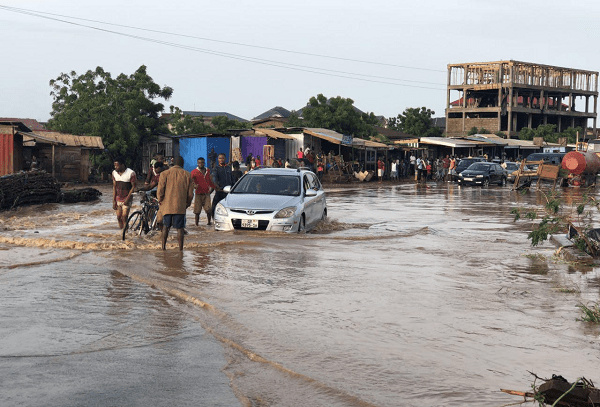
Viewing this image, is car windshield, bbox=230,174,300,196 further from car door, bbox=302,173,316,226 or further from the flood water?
the flood water

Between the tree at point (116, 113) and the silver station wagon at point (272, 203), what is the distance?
91.6ft

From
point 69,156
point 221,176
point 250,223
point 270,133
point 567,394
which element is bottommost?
point 567,394

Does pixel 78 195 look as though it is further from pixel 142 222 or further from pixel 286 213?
pixel 286 213

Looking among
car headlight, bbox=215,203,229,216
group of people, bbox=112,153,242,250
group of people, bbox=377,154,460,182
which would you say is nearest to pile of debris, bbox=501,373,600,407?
group of people, bbox=112,153,242,250

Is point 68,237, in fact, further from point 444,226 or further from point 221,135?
point 221,135

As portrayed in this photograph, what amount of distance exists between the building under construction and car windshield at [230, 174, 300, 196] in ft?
241

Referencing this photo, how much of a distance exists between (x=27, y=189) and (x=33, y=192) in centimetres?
25

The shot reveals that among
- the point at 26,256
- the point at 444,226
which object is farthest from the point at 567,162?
the point at 26,256

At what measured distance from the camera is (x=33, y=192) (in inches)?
929

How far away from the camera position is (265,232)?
47.4ft

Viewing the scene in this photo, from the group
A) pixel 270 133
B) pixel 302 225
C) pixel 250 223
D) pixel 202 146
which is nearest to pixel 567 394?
pixel 250 223

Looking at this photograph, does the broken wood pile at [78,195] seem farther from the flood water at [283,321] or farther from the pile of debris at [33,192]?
the flood water at [283,321]

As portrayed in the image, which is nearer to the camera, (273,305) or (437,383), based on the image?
(437,383)

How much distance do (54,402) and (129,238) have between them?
9.26 m
